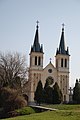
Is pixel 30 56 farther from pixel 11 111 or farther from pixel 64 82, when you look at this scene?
pixel 11 111

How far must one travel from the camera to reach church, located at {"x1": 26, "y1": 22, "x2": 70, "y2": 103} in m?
61.8

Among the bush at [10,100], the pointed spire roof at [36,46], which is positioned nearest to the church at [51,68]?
the pointed spire roof at [36,46]

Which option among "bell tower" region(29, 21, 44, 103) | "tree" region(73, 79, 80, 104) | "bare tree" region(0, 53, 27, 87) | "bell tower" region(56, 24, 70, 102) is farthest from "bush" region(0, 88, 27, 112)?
"bell tower" region(56, 24, 70, 102)

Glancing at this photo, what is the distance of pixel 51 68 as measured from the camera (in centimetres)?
6297

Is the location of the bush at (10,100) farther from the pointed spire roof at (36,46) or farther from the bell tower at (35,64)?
the pointed spire roof at (36,46)

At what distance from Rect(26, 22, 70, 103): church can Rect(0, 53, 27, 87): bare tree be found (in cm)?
1629

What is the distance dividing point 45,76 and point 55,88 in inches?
482

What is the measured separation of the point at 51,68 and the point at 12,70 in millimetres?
20989

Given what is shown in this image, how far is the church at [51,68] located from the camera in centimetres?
6178

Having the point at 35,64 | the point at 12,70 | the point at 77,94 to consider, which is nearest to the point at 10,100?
the point at 12,70

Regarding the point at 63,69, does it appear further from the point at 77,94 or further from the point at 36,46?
the point at 77,94

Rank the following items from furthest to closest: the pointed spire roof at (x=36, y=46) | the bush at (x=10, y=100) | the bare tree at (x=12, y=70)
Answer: the pointed spire roof at (x=36, y=46) → the bare tree at (x=12, y=70) → the bush at (x=10, y=100)

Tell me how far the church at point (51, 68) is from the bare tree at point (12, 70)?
1629 cm

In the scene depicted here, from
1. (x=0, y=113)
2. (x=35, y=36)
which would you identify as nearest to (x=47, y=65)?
(x=35, y=36)
